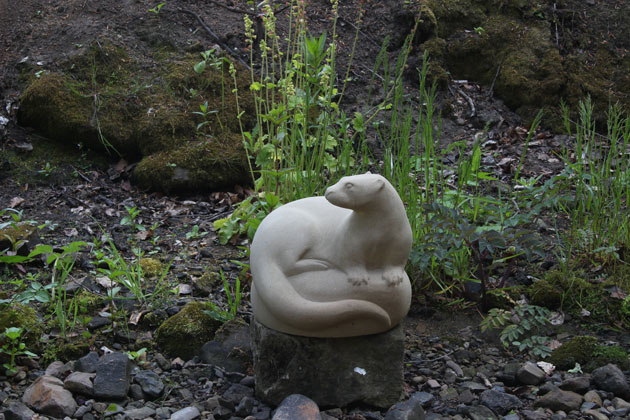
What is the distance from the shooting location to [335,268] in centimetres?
207

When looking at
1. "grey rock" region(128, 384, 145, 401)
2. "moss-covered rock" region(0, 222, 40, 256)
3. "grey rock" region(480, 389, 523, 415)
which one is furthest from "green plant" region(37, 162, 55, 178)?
"grey rock" region(480, 389, 523, 415)

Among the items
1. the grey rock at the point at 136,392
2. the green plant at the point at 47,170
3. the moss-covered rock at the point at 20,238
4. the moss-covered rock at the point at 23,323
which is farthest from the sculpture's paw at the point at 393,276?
the green plant at the point at 47,170

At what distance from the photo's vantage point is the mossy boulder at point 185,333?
2.56 meters

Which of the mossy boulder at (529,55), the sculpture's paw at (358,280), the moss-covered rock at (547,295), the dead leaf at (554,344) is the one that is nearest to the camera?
the sculpture's paw at (358,280)

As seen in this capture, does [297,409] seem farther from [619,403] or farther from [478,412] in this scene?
[619,403]

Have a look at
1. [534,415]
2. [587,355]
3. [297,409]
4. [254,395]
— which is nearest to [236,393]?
[254,395]

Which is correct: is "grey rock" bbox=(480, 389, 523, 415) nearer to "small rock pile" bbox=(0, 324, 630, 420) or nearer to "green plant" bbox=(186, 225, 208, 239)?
"small rock pile" bbox=(0, 324, 630, 420)

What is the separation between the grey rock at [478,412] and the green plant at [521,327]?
0.43m

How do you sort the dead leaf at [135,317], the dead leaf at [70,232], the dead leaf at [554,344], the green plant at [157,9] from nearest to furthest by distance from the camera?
the dead leaf at [554,344]
the dead leaf at [135,317]
the dead leaf at [70,232]
the green plant at [157,9]

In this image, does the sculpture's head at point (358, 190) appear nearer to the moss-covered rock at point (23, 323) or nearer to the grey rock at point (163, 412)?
the grey rock at point (163, 412)

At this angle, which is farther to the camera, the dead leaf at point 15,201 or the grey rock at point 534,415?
the dead leaf at point 15,201

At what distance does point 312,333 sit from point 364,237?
14.9 inches

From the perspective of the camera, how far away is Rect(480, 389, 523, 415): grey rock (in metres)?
2.17

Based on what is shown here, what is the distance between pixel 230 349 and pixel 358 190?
976mm
